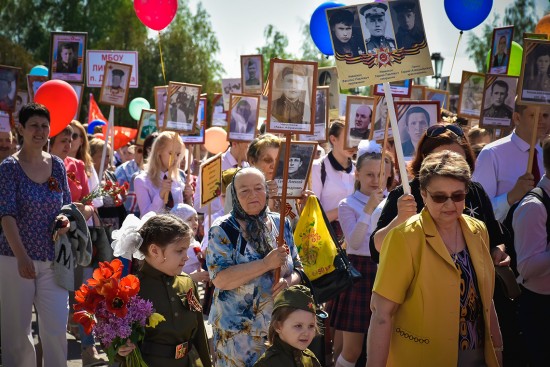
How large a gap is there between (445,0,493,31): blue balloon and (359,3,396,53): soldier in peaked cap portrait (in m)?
5.38

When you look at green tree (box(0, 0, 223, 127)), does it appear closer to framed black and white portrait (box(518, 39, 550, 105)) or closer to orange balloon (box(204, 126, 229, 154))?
orange balloon (box(204, 126, 229, 154))

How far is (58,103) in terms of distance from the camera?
852 centimetres

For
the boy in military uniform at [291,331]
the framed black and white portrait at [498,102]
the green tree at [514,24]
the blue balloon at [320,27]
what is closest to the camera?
the boy in military uniform at [291,331]

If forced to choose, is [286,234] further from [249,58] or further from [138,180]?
[249,58]

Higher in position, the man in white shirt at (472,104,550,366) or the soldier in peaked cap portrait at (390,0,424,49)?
the soldier in peaked cap portrait at (390,0,424,49)

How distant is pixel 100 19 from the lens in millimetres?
44281

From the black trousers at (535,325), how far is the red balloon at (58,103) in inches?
181

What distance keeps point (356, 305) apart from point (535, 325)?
1.73 meters

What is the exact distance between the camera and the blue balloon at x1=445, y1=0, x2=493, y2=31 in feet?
35.4

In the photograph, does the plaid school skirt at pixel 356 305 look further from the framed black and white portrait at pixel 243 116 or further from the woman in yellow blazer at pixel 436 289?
the framed black and white portrait at pixel 243 116

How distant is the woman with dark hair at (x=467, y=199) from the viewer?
5.06 meters

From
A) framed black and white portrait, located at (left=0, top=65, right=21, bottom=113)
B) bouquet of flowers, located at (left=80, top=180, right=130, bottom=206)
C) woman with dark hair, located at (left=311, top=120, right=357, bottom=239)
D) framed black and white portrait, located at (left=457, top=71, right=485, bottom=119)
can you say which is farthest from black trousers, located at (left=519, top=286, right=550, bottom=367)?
framed black and white portrait, located at (left=0, top=65, right=21, bottom=113)

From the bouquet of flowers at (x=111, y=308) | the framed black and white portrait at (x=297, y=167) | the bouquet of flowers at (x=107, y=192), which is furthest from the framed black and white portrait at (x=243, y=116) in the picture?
the bouquet of flowers at (x=111, y=308)

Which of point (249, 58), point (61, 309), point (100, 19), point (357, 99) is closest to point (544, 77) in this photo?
point (357, 99)
